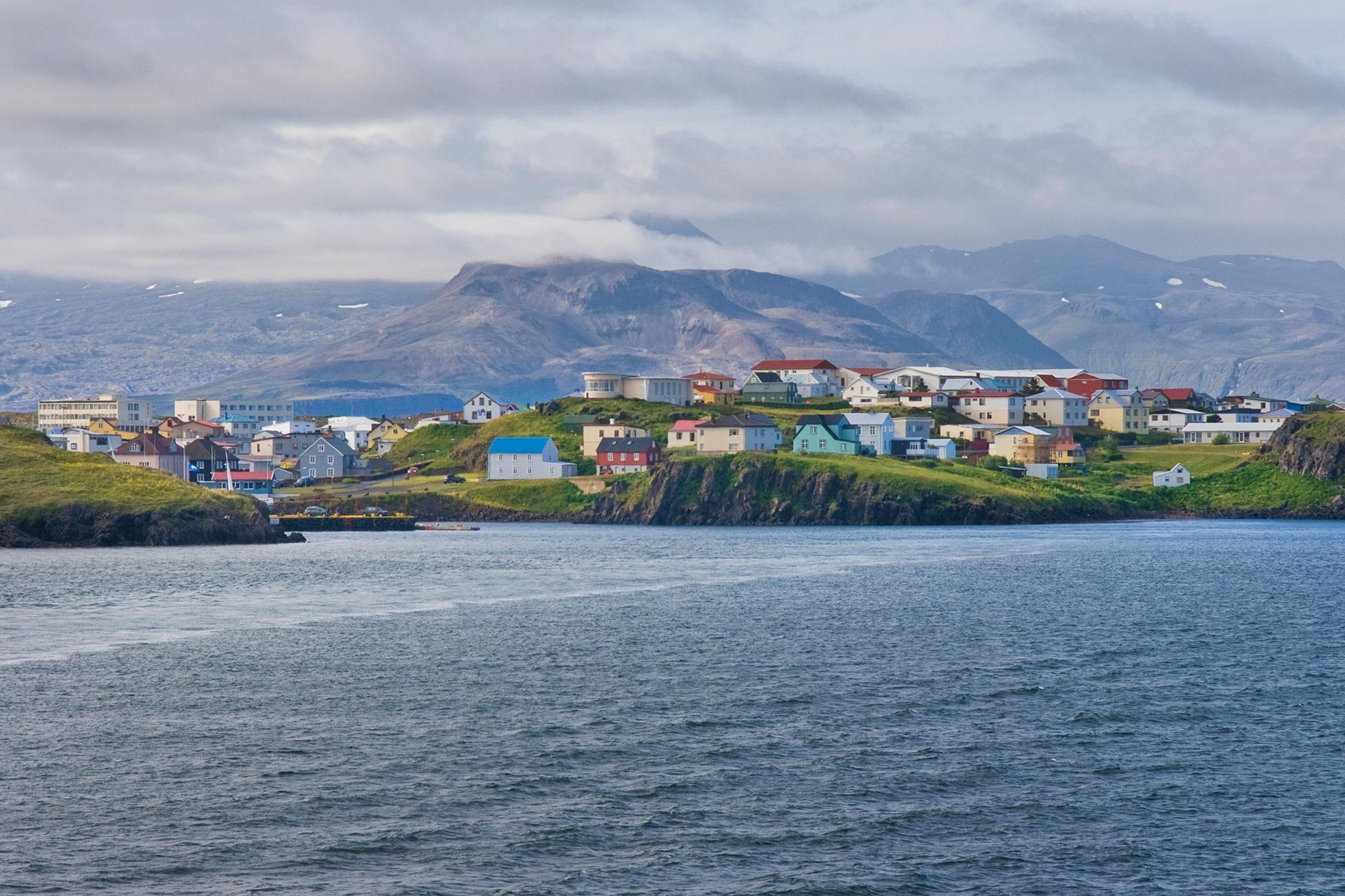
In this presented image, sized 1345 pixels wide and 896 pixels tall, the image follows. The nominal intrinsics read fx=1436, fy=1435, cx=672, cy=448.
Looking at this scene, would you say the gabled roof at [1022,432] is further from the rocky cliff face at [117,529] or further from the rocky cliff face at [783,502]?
the rocky cliff face at [117,529]

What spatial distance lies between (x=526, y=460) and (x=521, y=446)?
2.16m

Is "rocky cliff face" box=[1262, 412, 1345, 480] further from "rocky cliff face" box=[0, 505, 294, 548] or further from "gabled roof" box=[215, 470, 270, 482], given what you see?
"gabled roof" box=[215, 470, 270, 482]

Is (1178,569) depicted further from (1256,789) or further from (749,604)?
(1256,789)

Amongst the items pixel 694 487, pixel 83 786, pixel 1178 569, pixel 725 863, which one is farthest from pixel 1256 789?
pixel 694 487

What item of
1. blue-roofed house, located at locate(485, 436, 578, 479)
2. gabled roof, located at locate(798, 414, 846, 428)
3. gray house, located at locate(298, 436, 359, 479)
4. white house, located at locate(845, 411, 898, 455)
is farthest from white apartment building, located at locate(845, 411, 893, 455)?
gray house, located at locate(298, 436, 359, 479)

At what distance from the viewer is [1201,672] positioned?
5250cm

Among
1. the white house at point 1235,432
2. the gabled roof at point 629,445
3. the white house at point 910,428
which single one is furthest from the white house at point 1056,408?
the gabled roof at point 629,445

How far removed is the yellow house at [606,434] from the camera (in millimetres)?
176500

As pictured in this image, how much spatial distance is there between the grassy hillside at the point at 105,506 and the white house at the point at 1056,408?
4308 inches

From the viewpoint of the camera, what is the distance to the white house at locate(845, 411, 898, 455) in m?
169

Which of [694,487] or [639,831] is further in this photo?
[694,487]

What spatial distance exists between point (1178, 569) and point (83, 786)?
2950 inches

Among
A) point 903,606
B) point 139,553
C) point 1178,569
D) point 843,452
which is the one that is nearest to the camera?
point 903,606

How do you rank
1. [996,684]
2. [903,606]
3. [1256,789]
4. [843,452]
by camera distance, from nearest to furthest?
[1256,789]
[996,684]
[903,606]
[843,452]
